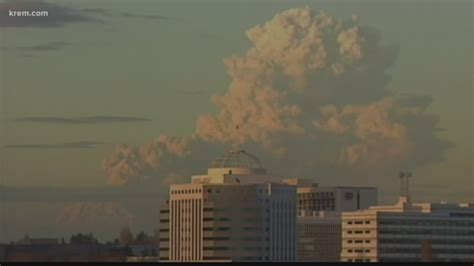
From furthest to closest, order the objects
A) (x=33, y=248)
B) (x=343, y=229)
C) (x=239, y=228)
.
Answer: (x=343, y=229) < (x=239, y=228) < (x=33, y=248)

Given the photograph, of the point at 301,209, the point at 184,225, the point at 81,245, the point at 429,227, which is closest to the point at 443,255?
the point at 429,227

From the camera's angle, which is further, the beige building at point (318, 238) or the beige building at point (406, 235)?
the beige building at point (318, 238)

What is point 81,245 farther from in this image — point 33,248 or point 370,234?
point 370,234

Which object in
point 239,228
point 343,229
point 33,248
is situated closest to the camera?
A: point 33,248

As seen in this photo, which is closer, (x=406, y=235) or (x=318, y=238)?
(x=406, y=235)
